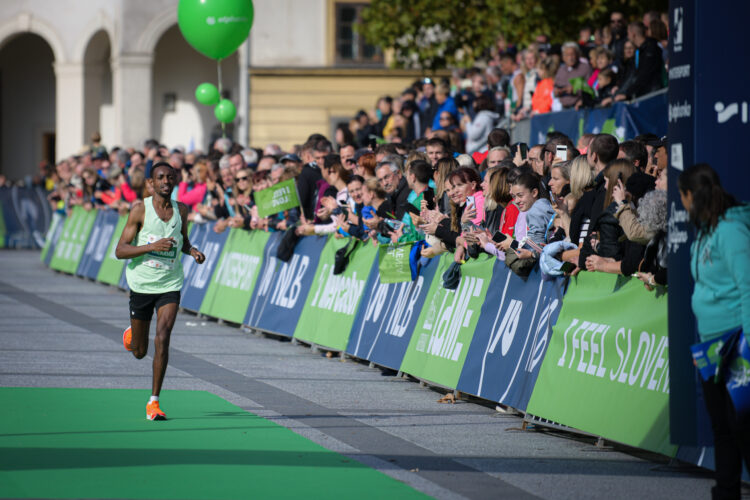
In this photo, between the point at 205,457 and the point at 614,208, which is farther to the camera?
the point at 614,208

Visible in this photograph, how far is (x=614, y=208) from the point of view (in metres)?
9.56

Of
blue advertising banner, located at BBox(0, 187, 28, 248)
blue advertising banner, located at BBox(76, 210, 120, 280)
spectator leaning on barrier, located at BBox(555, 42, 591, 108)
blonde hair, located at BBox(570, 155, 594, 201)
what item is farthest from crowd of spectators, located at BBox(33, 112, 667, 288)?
blue advertising banner, located at BBox(0, 187, 28, 248)

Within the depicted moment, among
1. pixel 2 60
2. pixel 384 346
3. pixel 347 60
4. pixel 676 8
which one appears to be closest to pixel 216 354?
pixel 384 346

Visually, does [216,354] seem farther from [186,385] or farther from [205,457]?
[205,457]

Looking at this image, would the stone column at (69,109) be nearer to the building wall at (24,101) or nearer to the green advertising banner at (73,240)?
the building wall at (24,101)

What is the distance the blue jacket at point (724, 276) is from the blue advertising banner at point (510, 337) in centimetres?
271

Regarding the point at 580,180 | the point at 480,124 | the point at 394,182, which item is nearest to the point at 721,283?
the point at 580,180

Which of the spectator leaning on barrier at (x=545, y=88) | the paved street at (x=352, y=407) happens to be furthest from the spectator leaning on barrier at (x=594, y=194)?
the spectator leaning on barrier at (x=545, y=88)

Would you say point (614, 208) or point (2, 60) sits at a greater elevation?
point (2, 60)

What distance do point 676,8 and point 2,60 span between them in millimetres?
45107

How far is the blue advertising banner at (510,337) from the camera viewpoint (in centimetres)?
1011

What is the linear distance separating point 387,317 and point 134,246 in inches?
138

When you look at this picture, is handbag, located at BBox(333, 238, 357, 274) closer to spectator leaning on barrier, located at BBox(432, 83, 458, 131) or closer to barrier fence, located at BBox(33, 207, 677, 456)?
barrier fence, located at BBox(33, 207, 677, 456)

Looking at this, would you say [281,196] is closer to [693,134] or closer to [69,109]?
[693,134]
